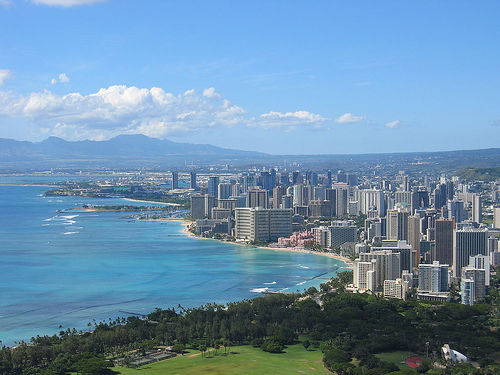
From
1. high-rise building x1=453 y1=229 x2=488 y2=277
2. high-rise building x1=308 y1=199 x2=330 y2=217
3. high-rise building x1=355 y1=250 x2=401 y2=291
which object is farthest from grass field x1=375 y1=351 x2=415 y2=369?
high-rise building x1=308 y1=199 x2=330 y2=217

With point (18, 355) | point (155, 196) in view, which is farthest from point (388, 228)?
point (155, 196)

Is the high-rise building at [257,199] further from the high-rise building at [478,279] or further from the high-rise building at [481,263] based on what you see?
the high-rise building at [478,279]

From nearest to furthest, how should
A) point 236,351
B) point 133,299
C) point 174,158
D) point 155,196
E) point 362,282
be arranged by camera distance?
point 236,351
point 133,299
point 362,282
point 155,196
point 174,158

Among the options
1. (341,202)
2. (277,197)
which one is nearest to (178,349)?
(277,197)

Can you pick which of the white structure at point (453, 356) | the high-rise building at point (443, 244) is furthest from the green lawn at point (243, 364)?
the high-rise building at point (443, 244)

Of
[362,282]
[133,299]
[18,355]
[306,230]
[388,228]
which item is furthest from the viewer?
[306,230]

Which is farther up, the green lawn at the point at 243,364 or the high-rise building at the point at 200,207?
the high-rise building at the point at 200,207

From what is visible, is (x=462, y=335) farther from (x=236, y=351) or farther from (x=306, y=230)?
(x=306, y=230)
